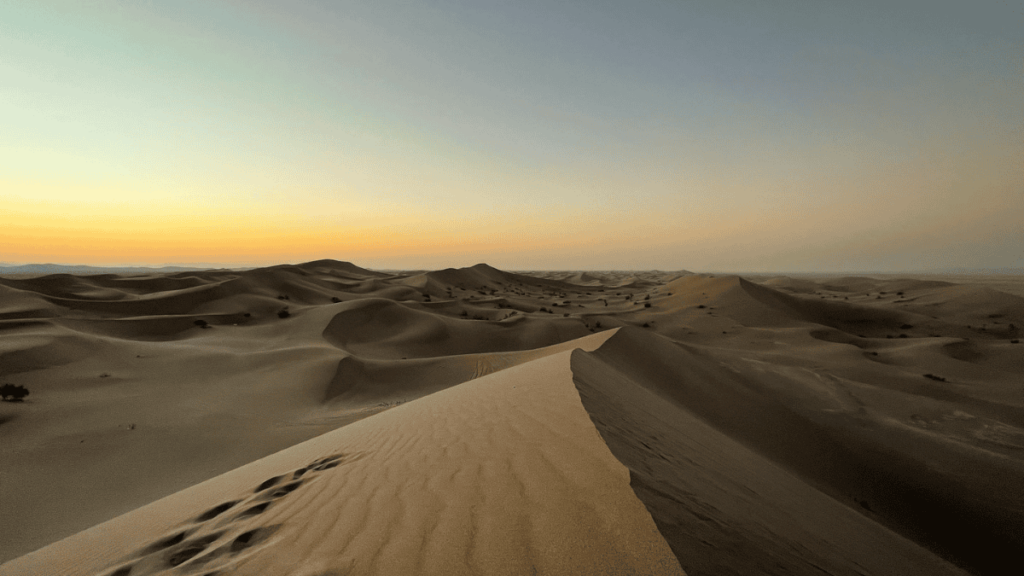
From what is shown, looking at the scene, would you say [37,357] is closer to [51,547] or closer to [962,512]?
[51,547]

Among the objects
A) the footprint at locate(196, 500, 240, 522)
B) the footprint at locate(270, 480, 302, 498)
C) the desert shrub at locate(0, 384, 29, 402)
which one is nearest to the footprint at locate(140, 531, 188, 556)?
the footprint at locate(196, 500, 240, 522)

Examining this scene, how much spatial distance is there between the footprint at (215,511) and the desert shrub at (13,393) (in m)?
6.45

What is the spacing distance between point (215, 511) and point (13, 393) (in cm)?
672

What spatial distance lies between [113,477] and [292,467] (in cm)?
319

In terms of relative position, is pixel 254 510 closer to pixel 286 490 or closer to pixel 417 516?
pixel 286 490

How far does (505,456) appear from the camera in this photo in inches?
93.7

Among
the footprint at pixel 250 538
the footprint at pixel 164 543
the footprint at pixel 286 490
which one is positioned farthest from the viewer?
the footprint at pixel 286 490

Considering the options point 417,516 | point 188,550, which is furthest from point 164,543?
point 417,516

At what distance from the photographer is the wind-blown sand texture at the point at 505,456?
5.62 ft

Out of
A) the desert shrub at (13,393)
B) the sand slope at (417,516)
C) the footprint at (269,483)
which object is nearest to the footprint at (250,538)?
the sand slope at (417,516)

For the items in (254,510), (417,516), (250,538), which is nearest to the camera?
(417,516)

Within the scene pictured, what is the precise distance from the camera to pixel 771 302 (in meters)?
16.5

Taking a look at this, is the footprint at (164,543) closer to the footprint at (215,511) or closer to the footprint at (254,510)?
A: the footprint at (215,511)

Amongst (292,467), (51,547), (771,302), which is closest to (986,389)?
(771,302)
